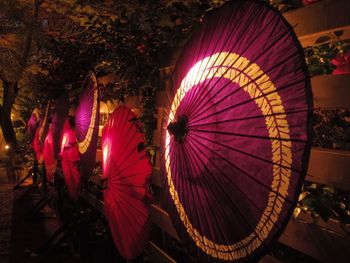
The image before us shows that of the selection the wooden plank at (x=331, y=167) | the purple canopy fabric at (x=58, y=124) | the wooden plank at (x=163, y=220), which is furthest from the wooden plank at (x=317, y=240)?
the purple canopy fabric at (x=58, y=124)

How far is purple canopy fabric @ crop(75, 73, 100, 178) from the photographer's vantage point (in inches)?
181

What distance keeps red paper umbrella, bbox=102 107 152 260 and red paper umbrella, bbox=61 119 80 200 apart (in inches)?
60.4

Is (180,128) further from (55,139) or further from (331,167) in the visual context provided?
(55,139)

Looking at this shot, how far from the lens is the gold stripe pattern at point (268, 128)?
1.63 m

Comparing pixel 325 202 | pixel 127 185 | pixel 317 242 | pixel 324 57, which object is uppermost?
pixel 324 57

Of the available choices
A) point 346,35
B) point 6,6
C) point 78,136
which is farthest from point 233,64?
point 6,6

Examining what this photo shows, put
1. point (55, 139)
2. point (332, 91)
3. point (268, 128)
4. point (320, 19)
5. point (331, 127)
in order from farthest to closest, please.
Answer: point (55, 139)
point (331, 127)
point (320, 19)
point (332, 91)
point (268, 128)

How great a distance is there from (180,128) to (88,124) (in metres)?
Result: 2.77

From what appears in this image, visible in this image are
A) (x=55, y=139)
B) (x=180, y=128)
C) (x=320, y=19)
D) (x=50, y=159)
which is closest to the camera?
(x=320, y=19)

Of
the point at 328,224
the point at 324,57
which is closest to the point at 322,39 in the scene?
the point at 324,57

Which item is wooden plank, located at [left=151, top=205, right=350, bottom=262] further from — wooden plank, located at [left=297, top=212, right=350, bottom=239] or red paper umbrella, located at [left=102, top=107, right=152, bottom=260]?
red paper umbrella, located at [left=102, top=107, right=152, bottom=260]

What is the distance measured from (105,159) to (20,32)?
8.75 m

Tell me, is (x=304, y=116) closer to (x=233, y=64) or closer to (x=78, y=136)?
(x=233, y=64)

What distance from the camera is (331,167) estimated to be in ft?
6.99
